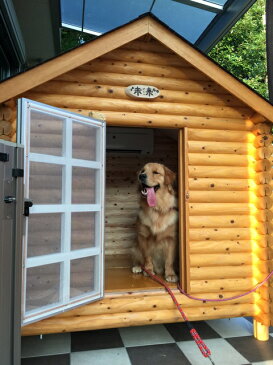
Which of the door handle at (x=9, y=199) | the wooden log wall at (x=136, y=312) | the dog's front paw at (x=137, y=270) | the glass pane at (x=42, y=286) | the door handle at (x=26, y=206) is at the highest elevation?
the door handle at (x=9, y=199)

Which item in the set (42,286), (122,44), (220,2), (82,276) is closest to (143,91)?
(122,44)

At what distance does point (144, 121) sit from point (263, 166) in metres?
1.33

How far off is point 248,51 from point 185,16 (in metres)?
8.08

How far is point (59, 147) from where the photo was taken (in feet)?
8.00

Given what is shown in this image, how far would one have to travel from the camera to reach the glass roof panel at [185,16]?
5262mm

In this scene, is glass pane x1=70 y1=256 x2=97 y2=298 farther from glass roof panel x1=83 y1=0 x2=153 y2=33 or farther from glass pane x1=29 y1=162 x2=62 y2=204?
glass roof panel x1=83 y1=0 x2=153 y2=33

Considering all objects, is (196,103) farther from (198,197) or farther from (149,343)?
(149,343)

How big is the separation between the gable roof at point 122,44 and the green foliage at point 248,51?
10.4 metres

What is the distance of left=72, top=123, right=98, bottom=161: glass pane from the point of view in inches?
100

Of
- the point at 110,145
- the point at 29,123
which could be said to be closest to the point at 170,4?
the point at 110,145

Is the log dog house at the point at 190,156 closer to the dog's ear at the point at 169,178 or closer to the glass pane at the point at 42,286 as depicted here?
the glass pane at the point at 42,286

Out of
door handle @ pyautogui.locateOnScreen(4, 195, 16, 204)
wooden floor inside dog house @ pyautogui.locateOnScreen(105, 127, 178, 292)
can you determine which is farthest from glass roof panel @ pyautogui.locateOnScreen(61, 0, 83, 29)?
door handle @ pyautogui.locateOnScreen(4, 195, 16, 204)

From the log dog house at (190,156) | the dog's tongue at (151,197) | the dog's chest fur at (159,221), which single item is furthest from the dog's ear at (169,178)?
the log dog house at (190,156)

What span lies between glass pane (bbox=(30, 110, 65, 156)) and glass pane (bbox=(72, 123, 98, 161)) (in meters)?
0.14
